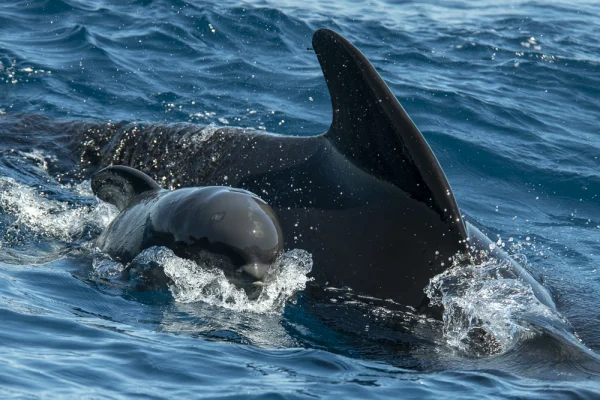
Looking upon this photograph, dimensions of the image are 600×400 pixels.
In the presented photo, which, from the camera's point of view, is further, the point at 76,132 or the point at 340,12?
the point at 340,12

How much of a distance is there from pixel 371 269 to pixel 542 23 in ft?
54.2

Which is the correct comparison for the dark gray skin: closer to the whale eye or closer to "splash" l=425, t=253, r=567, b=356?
the whale eye

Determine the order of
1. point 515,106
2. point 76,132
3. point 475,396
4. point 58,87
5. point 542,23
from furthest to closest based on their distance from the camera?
point 542,23
point 515,106
point 58,87
point 76,132
point 475,396

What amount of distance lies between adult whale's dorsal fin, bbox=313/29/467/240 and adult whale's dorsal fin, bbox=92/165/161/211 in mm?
2208

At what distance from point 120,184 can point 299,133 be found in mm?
6354

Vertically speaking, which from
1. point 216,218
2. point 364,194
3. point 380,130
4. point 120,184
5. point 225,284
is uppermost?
point 380,130

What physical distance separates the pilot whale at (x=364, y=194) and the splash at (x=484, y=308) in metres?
0.14

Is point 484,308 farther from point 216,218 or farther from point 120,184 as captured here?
point 120,184

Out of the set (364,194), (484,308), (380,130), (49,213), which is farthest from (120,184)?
(484,308)

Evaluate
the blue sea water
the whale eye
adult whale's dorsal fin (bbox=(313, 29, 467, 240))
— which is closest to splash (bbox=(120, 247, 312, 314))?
the blue sea water

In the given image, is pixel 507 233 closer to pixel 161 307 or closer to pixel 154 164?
pixel 154 164

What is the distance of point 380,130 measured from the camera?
24.7ft

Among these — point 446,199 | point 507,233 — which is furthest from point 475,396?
point 507,233

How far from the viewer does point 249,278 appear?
7.47 metres
